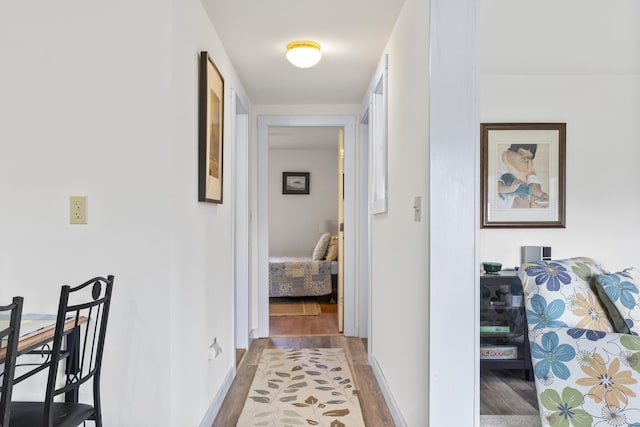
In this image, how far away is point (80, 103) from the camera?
1828 millimetres

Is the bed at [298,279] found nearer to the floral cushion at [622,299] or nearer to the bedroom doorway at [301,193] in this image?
the bedroom doorway at [301,193]

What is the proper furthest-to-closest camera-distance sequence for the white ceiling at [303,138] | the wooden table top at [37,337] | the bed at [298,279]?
the white ceiling at [303,138] → the bed at [298,279] → the wooden table top at [37,337]

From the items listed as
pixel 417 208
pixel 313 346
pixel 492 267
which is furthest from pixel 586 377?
pixel 313 346

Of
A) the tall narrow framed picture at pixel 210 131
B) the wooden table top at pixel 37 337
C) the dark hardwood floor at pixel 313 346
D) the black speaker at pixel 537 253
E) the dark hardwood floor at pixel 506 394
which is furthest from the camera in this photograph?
the black speaker at pixel 537 253

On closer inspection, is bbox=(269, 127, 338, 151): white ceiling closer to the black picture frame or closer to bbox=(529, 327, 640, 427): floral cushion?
the black picture frame

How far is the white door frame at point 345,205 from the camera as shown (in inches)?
175

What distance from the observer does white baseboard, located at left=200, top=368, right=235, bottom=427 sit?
2439 millimetres

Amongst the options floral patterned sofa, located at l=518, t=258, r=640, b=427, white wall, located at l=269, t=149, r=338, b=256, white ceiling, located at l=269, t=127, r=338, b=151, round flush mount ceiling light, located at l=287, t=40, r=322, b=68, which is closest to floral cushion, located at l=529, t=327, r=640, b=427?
floral patterned sofa, located at l=518, t=258, r=640, b=427

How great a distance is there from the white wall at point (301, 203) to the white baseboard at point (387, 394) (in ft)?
14.2

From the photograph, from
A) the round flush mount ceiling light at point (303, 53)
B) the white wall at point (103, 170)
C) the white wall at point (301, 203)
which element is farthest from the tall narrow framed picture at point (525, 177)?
the white wall at point (301, 203)

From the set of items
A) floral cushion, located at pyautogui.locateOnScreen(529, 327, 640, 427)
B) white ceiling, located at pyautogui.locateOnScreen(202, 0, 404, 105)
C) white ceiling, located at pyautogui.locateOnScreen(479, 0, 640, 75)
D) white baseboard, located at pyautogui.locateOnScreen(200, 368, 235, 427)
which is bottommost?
white baseboard, located at pyautogui.locateOnScreen(200, 368, 235, 427)

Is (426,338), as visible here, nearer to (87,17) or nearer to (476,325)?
(476,325)

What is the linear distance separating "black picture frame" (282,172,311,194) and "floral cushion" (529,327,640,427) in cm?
609

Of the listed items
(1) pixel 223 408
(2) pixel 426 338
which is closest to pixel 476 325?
(2) pixel 426 338
